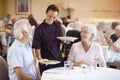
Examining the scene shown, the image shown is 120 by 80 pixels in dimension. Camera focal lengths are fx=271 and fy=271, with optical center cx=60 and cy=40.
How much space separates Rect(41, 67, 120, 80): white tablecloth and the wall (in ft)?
32.0

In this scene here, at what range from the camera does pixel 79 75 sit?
259 cm

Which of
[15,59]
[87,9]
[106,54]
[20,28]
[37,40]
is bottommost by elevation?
[106,54]

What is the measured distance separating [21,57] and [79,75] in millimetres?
600

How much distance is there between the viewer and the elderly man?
2.62 meters

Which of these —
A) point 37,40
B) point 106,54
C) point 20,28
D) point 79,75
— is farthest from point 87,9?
point 79,75

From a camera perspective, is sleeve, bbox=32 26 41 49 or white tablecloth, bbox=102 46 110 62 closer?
sleeve, bbox=32 26 41 49

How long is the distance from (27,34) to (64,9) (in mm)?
10027

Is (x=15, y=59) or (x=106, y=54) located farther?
(x=106, y=54)

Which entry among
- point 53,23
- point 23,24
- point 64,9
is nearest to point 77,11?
point 64,9

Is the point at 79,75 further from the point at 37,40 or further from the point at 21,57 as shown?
the point at 37,40

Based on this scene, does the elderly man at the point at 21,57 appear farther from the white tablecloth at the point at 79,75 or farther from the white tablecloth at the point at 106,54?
the white tablecloth at the point at 106,54

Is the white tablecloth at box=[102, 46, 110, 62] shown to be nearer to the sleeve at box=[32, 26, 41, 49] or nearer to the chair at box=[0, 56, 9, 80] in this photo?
the sleeve at box=[32, 26, 41, 49]

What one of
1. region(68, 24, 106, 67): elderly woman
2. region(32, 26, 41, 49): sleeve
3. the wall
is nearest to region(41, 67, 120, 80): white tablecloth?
region(68, 24, 106, 67): elderly woman

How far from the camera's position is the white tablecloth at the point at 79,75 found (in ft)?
8.23
